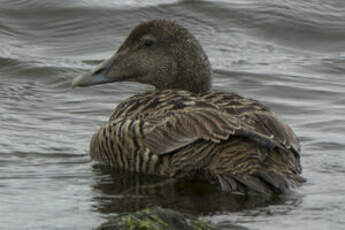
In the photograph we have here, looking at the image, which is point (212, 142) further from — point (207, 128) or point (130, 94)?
point (130, 94)

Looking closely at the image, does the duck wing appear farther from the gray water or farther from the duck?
the gray water

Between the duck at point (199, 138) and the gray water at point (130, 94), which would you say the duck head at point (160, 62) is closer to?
the duck at point (199, 138)

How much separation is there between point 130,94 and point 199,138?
13.1ft

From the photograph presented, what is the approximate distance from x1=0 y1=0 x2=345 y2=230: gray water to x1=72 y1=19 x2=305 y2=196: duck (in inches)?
6.2

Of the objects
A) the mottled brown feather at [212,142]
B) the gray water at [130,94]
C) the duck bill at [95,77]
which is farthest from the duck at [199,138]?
the duck bill at [95,77]

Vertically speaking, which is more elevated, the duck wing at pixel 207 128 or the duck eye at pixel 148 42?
the duck eye at pixel 148 42

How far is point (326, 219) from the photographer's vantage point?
20.3ft

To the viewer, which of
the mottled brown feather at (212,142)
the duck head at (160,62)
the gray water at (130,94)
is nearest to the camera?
the gray water at (130,94)

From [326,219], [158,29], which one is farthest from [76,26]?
[326,219]

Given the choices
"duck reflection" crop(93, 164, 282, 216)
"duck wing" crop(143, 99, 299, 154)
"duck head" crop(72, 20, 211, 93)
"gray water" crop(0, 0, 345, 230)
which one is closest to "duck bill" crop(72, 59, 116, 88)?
"duck head" crop(72, 20, 211, 93)

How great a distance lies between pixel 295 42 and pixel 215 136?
6537 millimetres

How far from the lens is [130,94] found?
1072cm

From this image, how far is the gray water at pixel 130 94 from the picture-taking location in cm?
649

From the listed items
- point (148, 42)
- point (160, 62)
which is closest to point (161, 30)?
point (148, 42)
